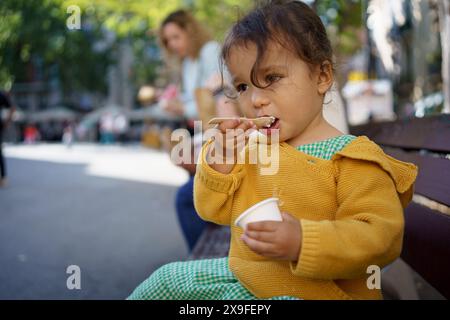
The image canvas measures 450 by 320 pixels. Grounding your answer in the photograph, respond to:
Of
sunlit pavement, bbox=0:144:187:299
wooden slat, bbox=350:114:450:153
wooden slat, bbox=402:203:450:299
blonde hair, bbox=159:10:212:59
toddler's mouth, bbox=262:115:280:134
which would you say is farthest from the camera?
blonde hair, bbox=159:10:212:59

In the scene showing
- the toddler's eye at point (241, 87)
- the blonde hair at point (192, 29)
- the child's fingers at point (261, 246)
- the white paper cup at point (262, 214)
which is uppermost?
the blonde hair at point (192, 29)

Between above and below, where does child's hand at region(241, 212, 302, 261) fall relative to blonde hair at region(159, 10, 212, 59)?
below

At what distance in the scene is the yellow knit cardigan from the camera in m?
1.21

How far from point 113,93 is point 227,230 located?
41.2m

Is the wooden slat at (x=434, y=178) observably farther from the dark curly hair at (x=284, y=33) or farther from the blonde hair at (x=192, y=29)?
the blonde hair at (x=192, y=29)

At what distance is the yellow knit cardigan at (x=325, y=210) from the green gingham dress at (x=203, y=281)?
41 mm

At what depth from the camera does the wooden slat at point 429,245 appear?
165 cm

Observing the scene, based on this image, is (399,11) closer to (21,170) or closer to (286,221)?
(286,221)

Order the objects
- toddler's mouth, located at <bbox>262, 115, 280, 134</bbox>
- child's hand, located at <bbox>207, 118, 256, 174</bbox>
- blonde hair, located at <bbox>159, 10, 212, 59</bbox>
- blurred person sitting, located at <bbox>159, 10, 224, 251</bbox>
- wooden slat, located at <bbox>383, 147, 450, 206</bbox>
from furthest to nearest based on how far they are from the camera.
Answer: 1. blonde hair, located at <bbox>159, 10, 212, 59</bbox>
2. blurred person sitting, located at <bbox>159, 10, 224, 251</bbox>
3. wooden slat, located at <bbox>383, 147, 450, 206</bbox>
4. toddler's mouth, located at <bbox>262, 115, 280, 134</bbox>
5. child's hand, located at <bbox>207, 118, 256, 174</bbox>

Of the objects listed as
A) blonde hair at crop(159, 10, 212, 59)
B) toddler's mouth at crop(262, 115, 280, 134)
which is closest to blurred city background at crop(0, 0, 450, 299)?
blonde hair at crop(159, 10, 212, 59)

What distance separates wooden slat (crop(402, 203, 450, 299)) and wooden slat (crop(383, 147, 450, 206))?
6cm

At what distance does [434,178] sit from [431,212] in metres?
0.13

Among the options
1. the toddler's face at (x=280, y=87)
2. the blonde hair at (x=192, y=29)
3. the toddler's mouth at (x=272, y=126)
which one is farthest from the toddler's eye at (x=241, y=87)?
the blonde hair at (x=192, y=29)

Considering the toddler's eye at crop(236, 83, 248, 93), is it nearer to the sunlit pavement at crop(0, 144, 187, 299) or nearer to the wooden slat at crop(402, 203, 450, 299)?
the wooden slat at crop(402, 203, 450, 299)
